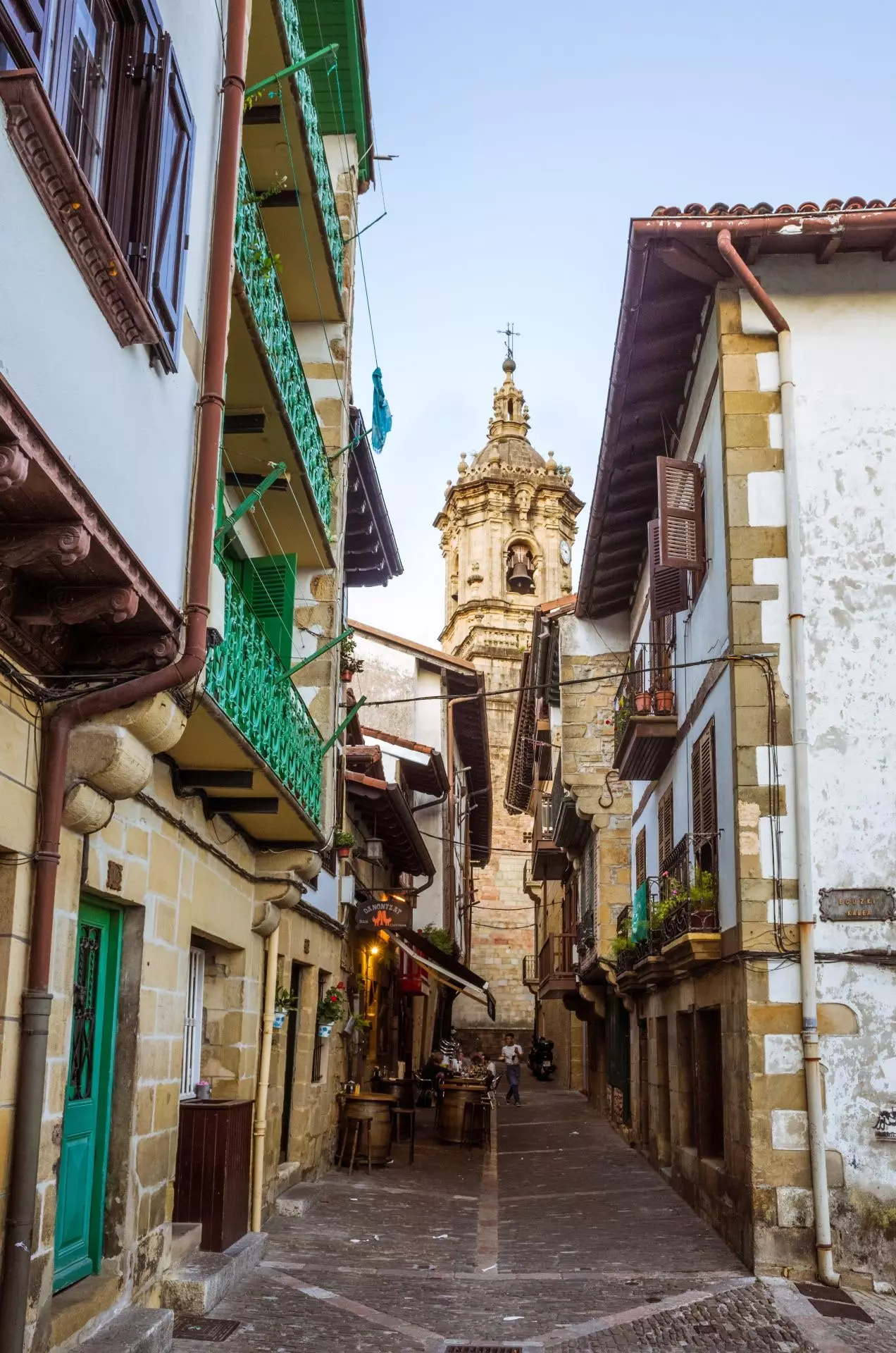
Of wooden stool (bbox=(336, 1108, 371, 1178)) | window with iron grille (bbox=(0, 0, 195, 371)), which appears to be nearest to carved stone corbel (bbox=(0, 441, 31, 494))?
window with iron grille (bbox=(0, 0, 195, 371))

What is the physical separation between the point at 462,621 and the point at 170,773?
45.1m

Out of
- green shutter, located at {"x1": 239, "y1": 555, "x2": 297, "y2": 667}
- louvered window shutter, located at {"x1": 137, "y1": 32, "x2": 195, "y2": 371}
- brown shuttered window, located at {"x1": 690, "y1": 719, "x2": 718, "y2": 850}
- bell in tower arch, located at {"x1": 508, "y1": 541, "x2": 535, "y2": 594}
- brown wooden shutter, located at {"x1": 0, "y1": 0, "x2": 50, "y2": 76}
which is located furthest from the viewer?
bell in tower arch, located at {"x1": 508, "y1": 541, "x2": 535, "y2": 594}

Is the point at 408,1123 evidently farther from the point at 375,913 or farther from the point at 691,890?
the point at 691,890

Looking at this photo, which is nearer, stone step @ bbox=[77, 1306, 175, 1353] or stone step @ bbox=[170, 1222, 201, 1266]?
stone step @ bbox=[77, 1306, 175, 1353]

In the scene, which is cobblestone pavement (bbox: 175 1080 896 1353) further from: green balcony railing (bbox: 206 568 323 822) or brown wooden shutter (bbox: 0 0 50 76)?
brown wooden shutter (bbox: 0 0 50 76)

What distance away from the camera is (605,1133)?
2203 cm

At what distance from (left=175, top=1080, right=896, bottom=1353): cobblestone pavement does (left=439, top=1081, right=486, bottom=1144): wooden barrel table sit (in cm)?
411

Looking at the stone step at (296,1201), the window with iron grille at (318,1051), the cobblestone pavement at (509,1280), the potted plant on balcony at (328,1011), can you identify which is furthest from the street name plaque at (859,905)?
the potted plant on balcony at (328,1011)

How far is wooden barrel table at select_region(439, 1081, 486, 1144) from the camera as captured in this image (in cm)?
1978

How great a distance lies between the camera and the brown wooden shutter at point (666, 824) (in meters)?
15.8

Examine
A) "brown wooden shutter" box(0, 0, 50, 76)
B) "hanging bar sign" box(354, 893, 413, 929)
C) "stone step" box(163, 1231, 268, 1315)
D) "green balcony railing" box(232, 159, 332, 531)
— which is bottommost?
"stone step" box(163, 1231, 268, 1315)

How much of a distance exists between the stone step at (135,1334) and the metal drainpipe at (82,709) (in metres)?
1.31

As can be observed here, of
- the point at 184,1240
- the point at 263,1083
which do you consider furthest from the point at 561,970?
the point at 184,1240

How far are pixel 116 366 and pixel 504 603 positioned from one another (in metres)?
47.2
